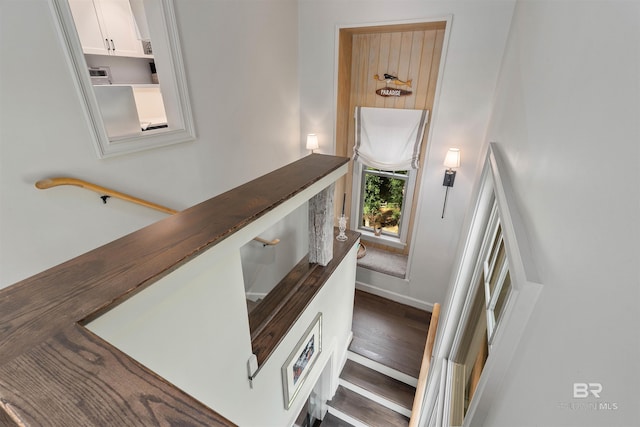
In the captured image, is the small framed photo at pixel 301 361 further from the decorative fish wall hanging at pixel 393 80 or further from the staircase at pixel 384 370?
the decorative fish wall hanging at pixel 393 80

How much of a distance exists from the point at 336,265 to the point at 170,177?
58.2 inches

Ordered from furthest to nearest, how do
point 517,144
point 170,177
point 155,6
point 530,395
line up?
point 170,177 → point 155,6 → point 517,144 → point 530,395

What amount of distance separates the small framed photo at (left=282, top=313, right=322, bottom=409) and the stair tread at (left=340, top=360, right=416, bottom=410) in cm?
123

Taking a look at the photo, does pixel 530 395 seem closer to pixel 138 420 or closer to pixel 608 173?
pixel 608 173

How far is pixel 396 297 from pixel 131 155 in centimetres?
349

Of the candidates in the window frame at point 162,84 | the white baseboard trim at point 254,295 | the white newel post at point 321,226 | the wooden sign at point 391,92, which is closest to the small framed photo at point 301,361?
the white newel post at point 321,226

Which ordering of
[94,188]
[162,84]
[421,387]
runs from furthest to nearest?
[421,387], [162,84], [94,188]

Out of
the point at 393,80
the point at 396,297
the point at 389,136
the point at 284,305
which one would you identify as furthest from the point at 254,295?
the point at 393,80

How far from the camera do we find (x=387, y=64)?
130 inches

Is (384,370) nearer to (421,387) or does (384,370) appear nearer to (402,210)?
(421,387)

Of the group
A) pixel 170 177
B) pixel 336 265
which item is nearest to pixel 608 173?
pixel 336 265

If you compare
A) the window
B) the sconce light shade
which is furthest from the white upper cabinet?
the sconce light shade

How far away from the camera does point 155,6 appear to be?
75.8 inches

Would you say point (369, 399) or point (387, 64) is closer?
point (369, 399)
